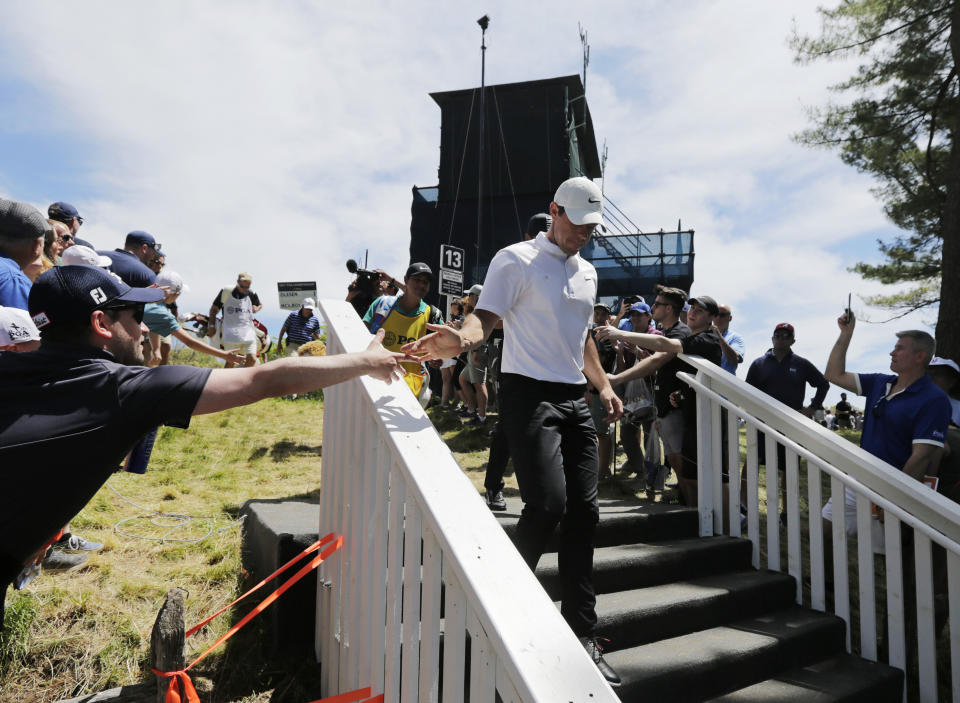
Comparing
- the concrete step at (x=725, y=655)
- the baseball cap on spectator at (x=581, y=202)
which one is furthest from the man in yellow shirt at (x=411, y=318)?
the concrete step at (x=725, y=655)

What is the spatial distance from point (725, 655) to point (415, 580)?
2.02 m

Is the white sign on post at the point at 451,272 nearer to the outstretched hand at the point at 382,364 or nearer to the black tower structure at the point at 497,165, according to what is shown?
the outstretched hand at the point at 382,364

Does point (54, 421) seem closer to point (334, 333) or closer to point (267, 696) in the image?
point (334, 333)

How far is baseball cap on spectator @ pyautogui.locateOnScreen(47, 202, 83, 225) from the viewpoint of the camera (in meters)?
4.87

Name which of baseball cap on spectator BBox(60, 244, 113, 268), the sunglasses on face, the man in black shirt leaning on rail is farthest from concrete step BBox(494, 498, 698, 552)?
baseball cap on spectator BBox(60, 244, 113, 268)

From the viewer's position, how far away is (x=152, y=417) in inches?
68.9

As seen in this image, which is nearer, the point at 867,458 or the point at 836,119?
the point at 867,458

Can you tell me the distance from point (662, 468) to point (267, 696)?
13.9 feet

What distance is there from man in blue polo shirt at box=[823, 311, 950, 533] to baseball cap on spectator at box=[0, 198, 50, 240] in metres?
4.88

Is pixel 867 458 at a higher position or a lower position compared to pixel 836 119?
lower

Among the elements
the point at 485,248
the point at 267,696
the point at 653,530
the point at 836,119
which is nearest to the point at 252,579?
the point at 267,696

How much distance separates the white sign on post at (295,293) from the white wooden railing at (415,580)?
29.7ft

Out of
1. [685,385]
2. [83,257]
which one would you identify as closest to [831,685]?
[685,385]

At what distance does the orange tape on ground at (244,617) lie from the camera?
2.17 m
